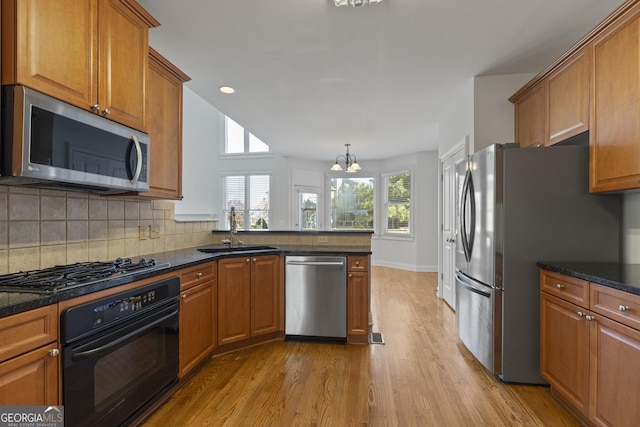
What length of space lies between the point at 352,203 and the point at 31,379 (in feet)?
23.0

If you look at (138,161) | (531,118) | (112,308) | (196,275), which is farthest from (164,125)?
(531,118)

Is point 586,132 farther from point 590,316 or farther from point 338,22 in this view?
point 338,22

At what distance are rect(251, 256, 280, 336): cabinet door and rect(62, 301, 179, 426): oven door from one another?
869mm

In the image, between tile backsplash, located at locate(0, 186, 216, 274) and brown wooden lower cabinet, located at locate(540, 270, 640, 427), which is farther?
tile backsplash, located at locate(0, 186, 216, 274)

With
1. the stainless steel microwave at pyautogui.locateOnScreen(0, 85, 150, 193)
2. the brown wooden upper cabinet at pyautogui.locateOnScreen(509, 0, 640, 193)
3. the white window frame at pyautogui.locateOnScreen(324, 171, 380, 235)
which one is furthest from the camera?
the white window frame at pyautogui.locateOnScreen(324, 171, 380, 235)

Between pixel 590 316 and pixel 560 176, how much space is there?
3.21ft

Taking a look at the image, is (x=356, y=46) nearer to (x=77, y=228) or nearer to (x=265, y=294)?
(x=265, y=294)

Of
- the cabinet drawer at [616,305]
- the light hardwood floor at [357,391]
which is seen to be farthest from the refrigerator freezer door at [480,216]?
the light hardwood floor at [357,391]

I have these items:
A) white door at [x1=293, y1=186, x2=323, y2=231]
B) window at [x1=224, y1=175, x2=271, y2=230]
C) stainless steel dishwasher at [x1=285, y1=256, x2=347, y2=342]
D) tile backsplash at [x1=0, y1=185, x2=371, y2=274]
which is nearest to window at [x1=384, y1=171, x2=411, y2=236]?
white door at [x1=293, y1=186, x2=323, y2=231]

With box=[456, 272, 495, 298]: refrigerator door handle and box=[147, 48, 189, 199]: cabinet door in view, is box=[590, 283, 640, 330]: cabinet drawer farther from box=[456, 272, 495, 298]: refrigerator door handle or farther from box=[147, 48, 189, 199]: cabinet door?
box=[147, 48, 189, 199]: cabinet door

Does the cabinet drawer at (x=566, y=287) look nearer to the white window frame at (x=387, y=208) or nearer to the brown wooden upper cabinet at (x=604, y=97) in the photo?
the brown wooden upper cabinet at (x=604, y=97)

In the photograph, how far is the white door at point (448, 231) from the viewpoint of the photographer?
4.00 metres

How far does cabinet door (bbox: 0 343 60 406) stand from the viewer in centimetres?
111

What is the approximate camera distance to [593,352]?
5.49 ft
